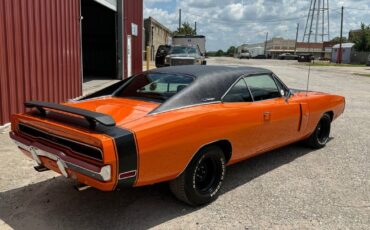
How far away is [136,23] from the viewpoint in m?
19.1

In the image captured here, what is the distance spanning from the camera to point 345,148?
6.16 m

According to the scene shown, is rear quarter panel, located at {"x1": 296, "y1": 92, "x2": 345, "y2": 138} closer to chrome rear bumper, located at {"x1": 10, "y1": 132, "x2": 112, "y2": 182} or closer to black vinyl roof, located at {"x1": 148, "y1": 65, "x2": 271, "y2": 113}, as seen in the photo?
black vinyl roof, located at {"x1": 148, "y1": 65, "x2": 271, "y2": 113}

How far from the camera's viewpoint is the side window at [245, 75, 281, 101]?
470 centimetres

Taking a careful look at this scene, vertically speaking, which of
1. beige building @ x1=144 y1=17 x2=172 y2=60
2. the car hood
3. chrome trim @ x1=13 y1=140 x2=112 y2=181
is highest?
beige building @ x1=144 y1=17 x2=172 y2=60

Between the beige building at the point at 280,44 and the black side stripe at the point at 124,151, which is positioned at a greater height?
the beige building at the point at 280,44

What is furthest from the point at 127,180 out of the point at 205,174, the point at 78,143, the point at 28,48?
the point at 28,48

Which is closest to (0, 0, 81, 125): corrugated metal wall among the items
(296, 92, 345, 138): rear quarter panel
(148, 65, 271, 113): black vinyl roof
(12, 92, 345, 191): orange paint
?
(12, 92, 345, 191): orange paint

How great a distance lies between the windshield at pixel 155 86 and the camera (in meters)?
4.12

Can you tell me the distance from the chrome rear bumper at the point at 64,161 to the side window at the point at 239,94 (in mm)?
1728

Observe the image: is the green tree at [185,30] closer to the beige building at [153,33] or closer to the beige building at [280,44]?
the beige building at [153,33]

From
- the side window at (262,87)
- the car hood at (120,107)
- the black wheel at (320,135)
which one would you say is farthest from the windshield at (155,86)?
the black wheel at (320,135)

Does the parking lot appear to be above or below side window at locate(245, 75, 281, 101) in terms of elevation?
below

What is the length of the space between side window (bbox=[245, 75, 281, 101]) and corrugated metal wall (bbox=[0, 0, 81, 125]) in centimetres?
420

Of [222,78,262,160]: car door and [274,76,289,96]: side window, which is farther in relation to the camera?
[274,76,289,96]: side window
